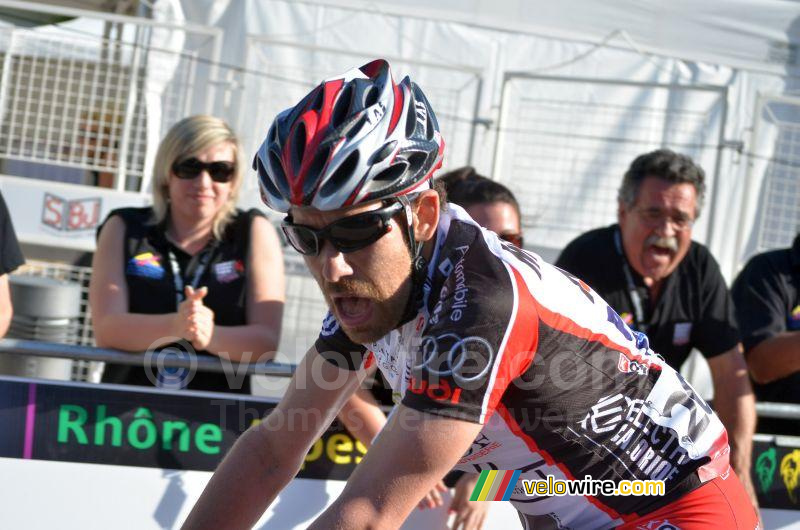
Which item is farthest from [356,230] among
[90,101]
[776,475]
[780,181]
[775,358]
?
[780,181]

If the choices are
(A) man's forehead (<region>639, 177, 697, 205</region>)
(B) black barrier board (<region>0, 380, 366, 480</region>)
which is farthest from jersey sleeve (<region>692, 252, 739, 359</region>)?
(B) black barrier board (<region>0, 380, 366, 480</region>)

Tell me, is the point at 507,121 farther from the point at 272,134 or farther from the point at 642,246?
the point at 272,134

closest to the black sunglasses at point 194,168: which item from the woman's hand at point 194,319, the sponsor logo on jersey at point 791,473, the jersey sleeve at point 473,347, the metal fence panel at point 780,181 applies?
the woman's hand at point 194,319

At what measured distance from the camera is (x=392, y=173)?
1912 millimetres

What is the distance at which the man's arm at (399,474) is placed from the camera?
170 cm

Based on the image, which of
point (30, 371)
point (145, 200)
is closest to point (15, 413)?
point (30, 371)

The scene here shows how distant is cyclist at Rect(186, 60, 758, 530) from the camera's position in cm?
173

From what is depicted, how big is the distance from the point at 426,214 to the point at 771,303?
257 centimetres

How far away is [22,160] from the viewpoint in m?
6.45

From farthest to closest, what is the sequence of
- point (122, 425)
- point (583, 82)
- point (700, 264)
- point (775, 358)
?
point (583, 82), point (775, 358), point (700, 264), point (122, 425)

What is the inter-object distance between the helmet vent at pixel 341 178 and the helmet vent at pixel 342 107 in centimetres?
11

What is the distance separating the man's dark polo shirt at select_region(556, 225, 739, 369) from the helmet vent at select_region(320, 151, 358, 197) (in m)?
2.00

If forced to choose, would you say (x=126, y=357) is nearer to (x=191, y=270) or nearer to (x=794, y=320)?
(x=191, y=270)

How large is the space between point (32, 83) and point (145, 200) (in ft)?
3.80
